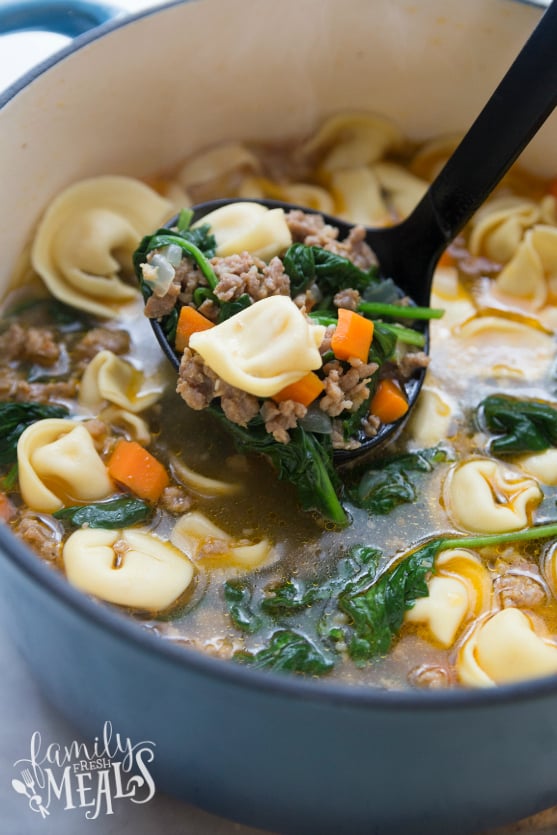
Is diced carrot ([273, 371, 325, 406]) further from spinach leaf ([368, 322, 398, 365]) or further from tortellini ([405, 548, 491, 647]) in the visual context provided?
tortellini ([405, 548, 491, 647])

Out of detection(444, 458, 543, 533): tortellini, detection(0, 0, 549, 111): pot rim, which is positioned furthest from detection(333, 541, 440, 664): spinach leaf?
detection(0, 0, 549, 111): pot rim

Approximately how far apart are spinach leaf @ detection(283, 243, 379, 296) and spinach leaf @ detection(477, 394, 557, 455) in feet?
2.14

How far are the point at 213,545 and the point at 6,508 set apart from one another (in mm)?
654

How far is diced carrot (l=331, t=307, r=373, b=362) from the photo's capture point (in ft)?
8.95

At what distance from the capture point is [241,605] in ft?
8.62

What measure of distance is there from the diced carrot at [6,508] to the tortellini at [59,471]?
0.05 meters

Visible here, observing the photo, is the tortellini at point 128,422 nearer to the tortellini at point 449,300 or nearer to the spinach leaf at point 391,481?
the spinach leaf at point 391,481

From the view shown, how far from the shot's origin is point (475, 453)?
9.96 feet

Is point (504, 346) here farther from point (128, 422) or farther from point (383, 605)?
point (128, 422)

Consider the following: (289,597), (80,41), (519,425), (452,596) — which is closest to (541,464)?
(519,425)

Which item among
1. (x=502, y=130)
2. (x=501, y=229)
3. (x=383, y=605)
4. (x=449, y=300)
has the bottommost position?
(x=383, y=605)

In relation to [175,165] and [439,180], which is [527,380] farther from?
[175,165]

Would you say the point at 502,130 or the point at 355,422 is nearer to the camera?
the point at 355,422

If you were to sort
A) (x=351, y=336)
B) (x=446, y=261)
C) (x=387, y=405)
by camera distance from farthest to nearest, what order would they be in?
1. (x=446, y=261)
2. (x=387, y=405)
3. (x=351, y=336)
